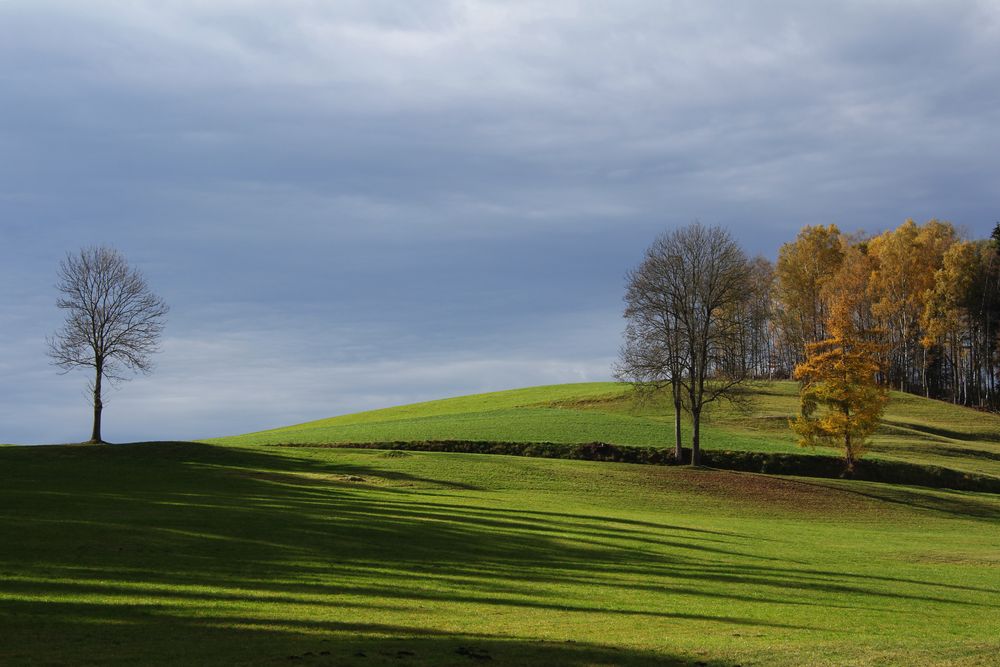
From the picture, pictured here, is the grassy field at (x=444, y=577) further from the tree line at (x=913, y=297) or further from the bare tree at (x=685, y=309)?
the tree line at (x=913, y=297)

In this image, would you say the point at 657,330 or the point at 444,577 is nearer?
the point at 444,577

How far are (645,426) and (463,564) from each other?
4915 cm

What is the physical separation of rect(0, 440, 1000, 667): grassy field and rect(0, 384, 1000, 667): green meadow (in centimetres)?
9

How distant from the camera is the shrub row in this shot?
5925 centimetres

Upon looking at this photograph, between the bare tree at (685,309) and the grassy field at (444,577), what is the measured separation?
16.1 meters

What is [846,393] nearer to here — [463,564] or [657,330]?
[657,330]

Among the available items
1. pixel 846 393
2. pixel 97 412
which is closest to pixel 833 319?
pixel 846 393

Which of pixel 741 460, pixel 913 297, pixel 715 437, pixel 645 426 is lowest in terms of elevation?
pixel 741 460

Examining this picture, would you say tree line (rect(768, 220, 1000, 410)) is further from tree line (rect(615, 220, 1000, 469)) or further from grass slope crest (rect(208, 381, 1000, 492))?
grass slope crest (rect(208, 381, 1000, 492))

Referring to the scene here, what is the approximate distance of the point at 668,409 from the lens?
3275 inches

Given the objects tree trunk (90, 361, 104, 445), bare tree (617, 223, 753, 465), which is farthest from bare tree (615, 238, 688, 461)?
tree trunk (90, 361, 104, 445)

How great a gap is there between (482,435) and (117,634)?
50534 millimetres

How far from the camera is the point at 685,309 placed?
5969 centimetres

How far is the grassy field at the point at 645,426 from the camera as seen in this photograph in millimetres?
63906
